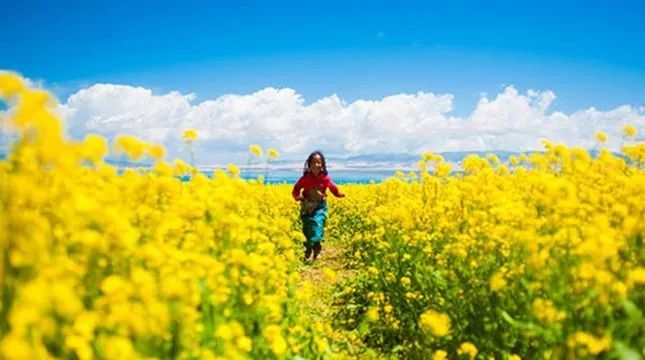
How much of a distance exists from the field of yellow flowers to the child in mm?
4391

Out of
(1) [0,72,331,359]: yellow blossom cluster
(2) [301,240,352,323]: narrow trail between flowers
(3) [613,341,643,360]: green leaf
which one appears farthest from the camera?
(2) [301,240,352,323]: narrow trail between flowers

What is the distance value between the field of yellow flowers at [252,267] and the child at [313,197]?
173 inches

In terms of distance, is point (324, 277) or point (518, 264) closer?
point (518, 264)

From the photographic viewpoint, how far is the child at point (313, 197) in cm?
1138

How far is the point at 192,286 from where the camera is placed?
320 cm

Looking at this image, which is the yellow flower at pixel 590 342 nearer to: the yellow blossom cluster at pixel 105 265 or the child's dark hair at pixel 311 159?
the yellow blossom cluster at pixel 105 265

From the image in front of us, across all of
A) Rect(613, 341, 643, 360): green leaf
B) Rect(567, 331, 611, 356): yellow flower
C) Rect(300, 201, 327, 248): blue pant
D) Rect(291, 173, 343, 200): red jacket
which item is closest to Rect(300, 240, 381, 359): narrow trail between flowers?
Rect(300, 201, 327, 248): blue pant

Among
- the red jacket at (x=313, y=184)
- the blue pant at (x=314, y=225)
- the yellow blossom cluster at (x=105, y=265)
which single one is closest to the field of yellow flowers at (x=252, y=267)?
the yellow blossom cluster at (x=105, y=265)

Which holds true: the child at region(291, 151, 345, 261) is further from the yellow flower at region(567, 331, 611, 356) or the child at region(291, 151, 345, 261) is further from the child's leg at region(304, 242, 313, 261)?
the yellow flower at region(567, 331, 611, 356)

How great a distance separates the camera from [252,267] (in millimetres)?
4004

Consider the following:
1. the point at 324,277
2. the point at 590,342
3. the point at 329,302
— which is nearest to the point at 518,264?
the point at 590,342

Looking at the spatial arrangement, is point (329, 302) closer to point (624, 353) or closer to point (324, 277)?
point (324, 277)

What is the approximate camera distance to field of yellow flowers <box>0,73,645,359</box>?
7.61 ft

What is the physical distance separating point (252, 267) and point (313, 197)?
296 inches
